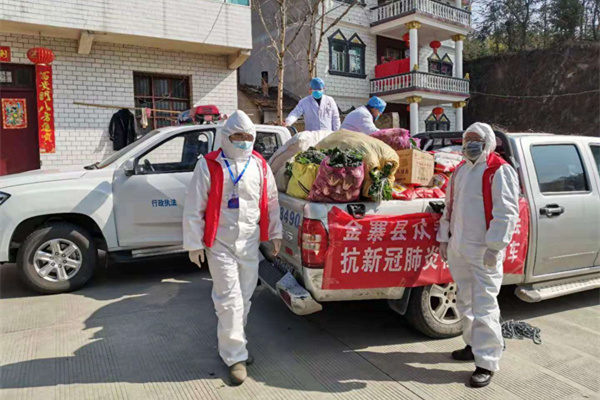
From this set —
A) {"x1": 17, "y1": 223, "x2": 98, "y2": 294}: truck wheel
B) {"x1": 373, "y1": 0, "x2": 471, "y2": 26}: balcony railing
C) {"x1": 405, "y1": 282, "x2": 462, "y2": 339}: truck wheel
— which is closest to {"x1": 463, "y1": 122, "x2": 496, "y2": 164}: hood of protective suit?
{"x1": 405, "y1": 282, "x2": 462, "y2": 339}: truck wheel

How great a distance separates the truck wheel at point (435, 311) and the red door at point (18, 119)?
941 centimetres

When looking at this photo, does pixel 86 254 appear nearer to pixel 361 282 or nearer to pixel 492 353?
pixel 361 282

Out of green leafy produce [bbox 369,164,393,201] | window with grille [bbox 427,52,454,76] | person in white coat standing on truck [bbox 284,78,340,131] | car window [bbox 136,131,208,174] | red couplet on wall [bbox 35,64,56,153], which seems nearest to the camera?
green leafy produce [bbox 369,164,393,201]

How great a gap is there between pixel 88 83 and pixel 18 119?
1.65 metres

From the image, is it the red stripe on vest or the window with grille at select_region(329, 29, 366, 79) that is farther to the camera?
the window with grille at select_region(329, 29, 366, 79)

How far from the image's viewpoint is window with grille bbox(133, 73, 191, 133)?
37.6ft

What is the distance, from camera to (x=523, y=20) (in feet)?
83.5

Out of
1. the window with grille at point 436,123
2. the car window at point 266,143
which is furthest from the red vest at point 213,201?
the window with grille at point 436,123

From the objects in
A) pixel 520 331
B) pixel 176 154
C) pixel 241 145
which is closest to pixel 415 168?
pixel 241 145

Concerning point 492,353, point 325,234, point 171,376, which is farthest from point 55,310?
point 492,353

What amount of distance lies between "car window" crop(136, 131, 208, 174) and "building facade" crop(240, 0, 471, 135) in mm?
12618

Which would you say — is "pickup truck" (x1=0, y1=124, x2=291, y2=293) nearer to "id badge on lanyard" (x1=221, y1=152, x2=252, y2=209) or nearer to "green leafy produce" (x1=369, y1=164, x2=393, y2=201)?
"id badge on lanyard" (x1=221, y1=152, x2=252, y2=209)

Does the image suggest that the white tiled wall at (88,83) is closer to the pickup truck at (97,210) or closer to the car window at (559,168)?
the pickup truck at (97,210)

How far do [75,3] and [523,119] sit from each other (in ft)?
67.8
